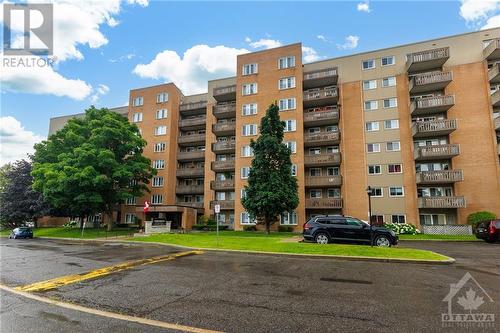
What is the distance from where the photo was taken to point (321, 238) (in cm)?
1755

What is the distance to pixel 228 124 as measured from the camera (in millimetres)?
40375

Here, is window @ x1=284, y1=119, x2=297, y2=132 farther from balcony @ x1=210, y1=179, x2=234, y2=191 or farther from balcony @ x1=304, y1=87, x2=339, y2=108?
balcony @ x1=210, y1=179, x2=234, y2=191

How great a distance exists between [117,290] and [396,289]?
744 centimetres

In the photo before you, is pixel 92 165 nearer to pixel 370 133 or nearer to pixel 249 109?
pixel 249 109

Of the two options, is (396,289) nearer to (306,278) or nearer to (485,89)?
(306,278)

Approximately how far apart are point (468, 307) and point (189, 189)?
4038 cm

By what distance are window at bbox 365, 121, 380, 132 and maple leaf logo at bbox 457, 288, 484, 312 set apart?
29.9m

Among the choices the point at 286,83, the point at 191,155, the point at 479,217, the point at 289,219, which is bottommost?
the point at 289,219

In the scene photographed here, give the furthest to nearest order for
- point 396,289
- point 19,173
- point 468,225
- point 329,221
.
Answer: point 19,173 < point 468,225 < point 329,221 < point 396,289

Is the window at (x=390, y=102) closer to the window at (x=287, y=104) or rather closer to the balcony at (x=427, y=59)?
the balcony at (x=427, y=59)

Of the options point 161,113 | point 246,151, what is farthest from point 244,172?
point 161,113

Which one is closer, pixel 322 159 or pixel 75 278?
pixel 75 278

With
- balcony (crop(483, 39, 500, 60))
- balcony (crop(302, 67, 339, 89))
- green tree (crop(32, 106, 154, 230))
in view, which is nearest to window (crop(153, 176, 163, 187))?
green tree (crop(32, 106, 154, 230))

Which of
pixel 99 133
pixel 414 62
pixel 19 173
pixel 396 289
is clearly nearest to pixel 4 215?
pixel 19 173
